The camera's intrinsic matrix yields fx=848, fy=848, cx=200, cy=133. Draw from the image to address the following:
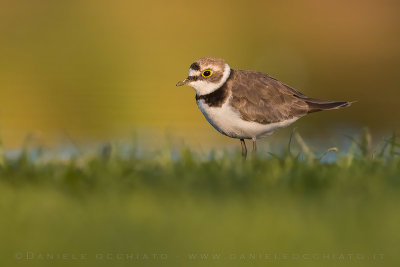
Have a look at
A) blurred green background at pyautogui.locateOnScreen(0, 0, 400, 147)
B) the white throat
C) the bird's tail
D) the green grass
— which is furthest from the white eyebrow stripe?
the green grass

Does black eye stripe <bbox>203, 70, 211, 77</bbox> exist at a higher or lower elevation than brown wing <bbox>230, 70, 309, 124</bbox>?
higher

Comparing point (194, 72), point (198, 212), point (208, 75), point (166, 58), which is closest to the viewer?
point (198, 212)

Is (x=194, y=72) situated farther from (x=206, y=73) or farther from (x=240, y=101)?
(x=240, y=101)

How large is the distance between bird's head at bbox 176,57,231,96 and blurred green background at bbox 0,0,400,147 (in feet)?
2.13

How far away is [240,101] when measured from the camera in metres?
9.59

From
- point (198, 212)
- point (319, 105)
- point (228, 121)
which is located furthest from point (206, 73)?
point (198, 212)

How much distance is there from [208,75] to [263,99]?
27.5 inches

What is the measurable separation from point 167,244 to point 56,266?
0.75 metres

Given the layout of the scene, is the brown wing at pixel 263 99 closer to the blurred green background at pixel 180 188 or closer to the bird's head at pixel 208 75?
the bird's head at pixel 208 75

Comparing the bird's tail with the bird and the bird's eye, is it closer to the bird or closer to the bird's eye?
the bird

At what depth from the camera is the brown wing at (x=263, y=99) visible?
961 cm

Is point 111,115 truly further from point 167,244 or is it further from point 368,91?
point 167,244

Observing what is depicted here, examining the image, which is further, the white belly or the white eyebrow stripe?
the white eyebrow stripe

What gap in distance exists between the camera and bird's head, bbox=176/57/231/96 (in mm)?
9672
